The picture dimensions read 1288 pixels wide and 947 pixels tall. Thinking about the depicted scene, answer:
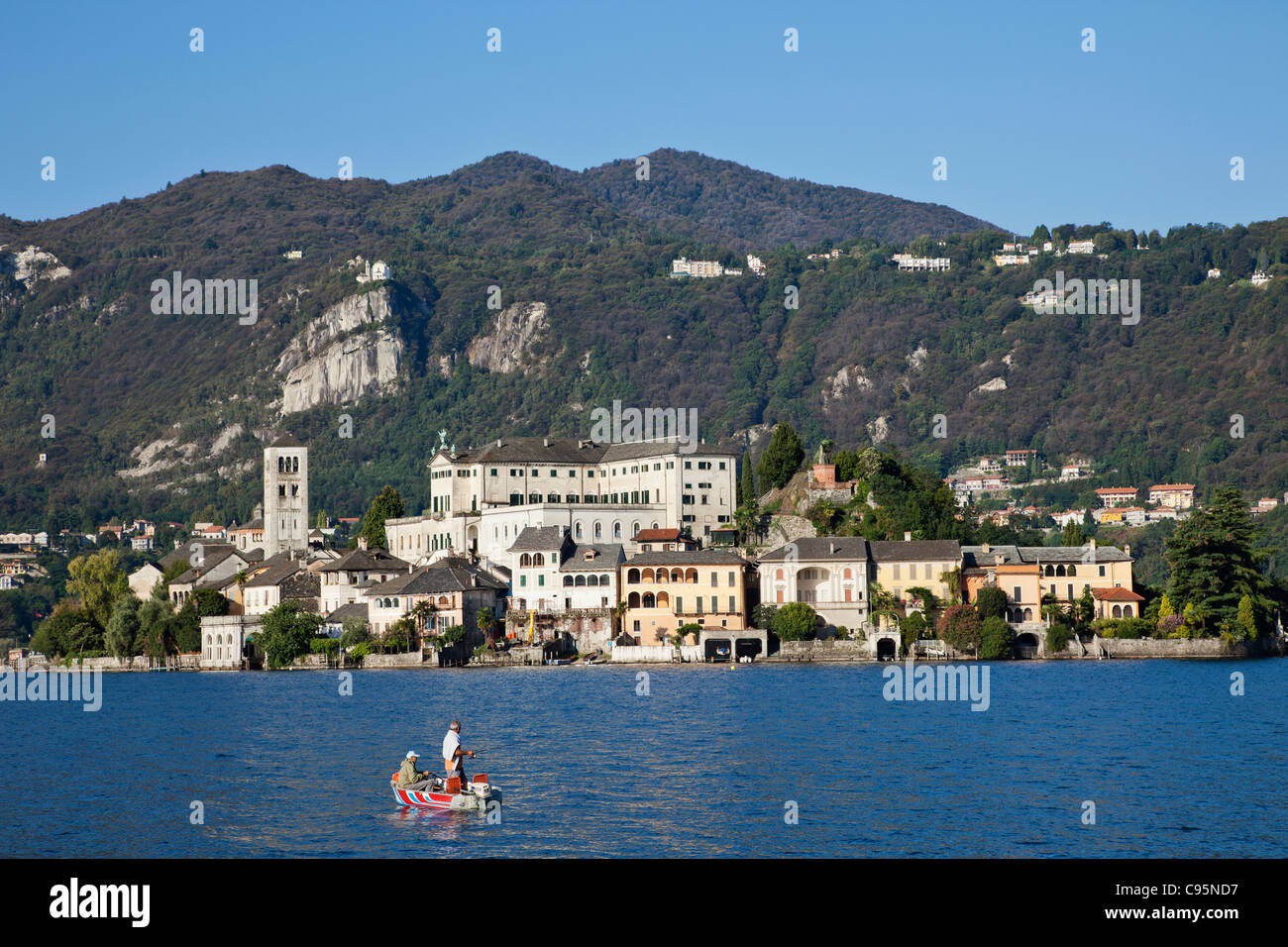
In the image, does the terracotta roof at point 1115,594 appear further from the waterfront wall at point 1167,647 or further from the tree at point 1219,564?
the waterfront wall at point 1167,647

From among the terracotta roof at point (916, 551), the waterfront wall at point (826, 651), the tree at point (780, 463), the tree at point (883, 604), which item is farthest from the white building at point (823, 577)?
the tree at point (780, 463)

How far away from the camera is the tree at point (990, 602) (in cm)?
9969

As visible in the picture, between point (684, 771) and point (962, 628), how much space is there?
56622mm

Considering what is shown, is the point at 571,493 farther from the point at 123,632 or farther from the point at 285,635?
the point at 123,632

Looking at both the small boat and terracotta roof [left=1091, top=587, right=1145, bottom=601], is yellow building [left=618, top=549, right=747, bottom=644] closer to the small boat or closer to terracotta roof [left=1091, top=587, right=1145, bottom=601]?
terracotta roof [left=1091, top=587, right=1145, bottom=601]

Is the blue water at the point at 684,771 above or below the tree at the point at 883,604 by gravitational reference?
below

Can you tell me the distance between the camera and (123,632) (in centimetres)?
12375

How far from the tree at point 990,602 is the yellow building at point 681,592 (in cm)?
1499

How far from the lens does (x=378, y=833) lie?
34.6m

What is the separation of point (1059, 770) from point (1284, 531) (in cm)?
14943

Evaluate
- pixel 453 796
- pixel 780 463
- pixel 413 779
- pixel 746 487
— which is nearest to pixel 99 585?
pixel 746 487

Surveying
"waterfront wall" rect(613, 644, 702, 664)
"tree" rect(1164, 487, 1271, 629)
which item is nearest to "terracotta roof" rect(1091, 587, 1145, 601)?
"tree" rect(1164, 487, 1271, 629)

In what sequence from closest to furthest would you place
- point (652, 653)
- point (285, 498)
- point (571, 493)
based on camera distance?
1. point (652, 653)
2. point (571, 493)
3. point (285, 498)
